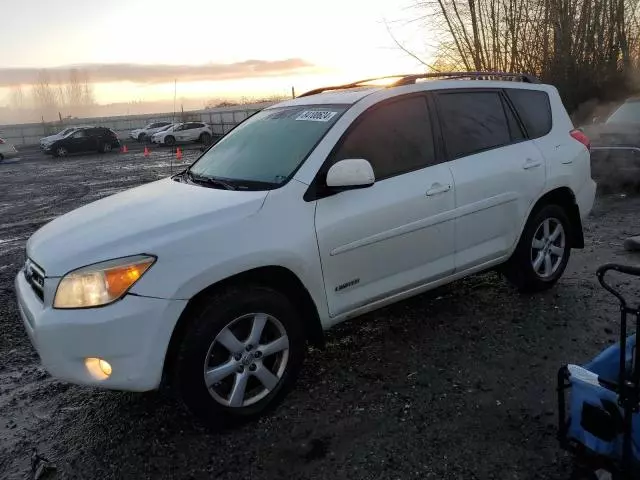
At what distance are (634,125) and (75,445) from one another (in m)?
9.40

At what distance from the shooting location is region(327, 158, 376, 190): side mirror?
307 cm

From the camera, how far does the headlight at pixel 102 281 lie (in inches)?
102

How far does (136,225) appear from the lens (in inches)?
115

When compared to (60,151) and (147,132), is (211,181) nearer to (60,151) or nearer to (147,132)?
(60,151)

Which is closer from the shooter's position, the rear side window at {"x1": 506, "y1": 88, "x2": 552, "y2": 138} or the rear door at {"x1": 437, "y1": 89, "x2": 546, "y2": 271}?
the rear door at {"x1": 437, "y1": 89, "x2": 546, "y2": 271}

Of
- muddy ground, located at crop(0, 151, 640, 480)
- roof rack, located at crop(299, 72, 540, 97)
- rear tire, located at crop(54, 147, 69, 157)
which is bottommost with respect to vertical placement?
muddy ground, located at crop(0, 151, 640, 480)

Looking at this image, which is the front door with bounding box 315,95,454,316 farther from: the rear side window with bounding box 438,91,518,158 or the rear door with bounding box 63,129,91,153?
the rear door with bounding box 63,129,91,153

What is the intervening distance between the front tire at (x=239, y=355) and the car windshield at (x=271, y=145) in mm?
776

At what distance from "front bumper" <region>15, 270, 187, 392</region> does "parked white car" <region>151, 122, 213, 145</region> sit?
3113 cm

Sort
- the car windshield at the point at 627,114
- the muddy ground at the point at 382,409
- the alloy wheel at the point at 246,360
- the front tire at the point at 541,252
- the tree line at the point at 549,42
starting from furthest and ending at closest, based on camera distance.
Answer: the tree line at the point at 549,42 < the car windshield at the point at 627,114 < the front tire at the point at 541,252 < the alloy wheel at the point at 246,360 < the muddy ground at the point at 382,409

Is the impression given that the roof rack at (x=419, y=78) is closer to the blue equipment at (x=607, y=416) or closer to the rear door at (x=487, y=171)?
the rear door at (x=487, y=171)

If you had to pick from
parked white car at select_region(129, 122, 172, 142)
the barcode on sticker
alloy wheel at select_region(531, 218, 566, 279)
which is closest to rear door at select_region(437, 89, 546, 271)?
alloy wheel at select_region(531, 218, 566, 279)

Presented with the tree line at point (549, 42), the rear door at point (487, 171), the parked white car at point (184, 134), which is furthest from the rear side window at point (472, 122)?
the parked white car at point (184, 134)

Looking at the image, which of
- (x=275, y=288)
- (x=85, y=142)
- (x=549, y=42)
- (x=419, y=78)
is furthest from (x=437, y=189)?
(x=85, y=142)
